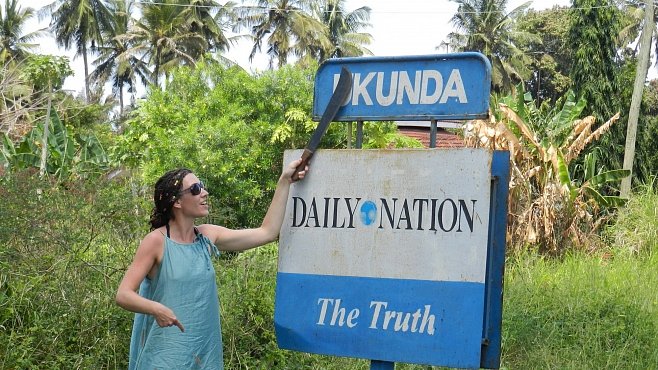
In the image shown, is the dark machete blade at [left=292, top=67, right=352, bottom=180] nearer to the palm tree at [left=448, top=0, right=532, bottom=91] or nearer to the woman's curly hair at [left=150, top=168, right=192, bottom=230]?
the woman's curly hair at [left=150, top=168, right=192, bottom=230]

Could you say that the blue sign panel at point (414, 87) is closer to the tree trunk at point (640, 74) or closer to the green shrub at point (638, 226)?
the green shrub at point (638, 226)

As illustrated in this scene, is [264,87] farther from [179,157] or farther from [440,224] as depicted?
[440,224]

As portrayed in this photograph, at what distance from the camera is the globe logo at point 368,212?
3.65m

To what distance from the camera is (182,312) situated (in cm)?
358

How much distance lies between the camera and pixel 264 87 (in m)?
16.6

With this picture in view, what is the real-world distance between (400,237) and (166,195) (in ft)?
3.19

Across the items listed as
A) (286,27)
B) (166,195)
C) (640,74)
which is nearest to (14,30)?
(286,27)

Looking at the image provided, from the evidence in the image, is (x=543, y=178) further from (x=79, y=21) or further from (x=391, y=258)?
(x=79, y=21)

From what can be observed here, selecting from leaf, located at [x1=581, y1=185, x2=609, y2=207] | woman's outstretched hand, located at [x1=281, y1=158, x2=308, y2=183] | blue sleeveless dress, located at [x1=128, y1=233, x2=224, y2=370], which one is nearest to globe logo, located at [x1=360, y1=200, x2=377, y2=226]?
woman's outstretched hand, located at [x1=281, y1=158, x2=308, y2=183]

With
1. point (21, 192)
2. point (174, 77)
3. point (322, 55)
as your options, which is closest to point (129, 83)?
point (322, 55)

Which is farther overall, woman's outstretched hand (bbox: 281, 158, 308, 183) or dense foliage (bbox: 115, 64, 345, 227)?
dense foliage (bbox: 115, 64, 345, 227)

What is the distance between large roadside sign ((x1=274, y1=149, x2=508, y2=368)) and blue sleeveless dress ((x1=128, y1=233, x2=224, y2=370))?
330 mm

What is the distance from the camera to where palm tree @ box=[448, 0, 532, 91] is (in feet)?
132

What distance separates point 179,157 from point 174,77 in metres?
3.22
